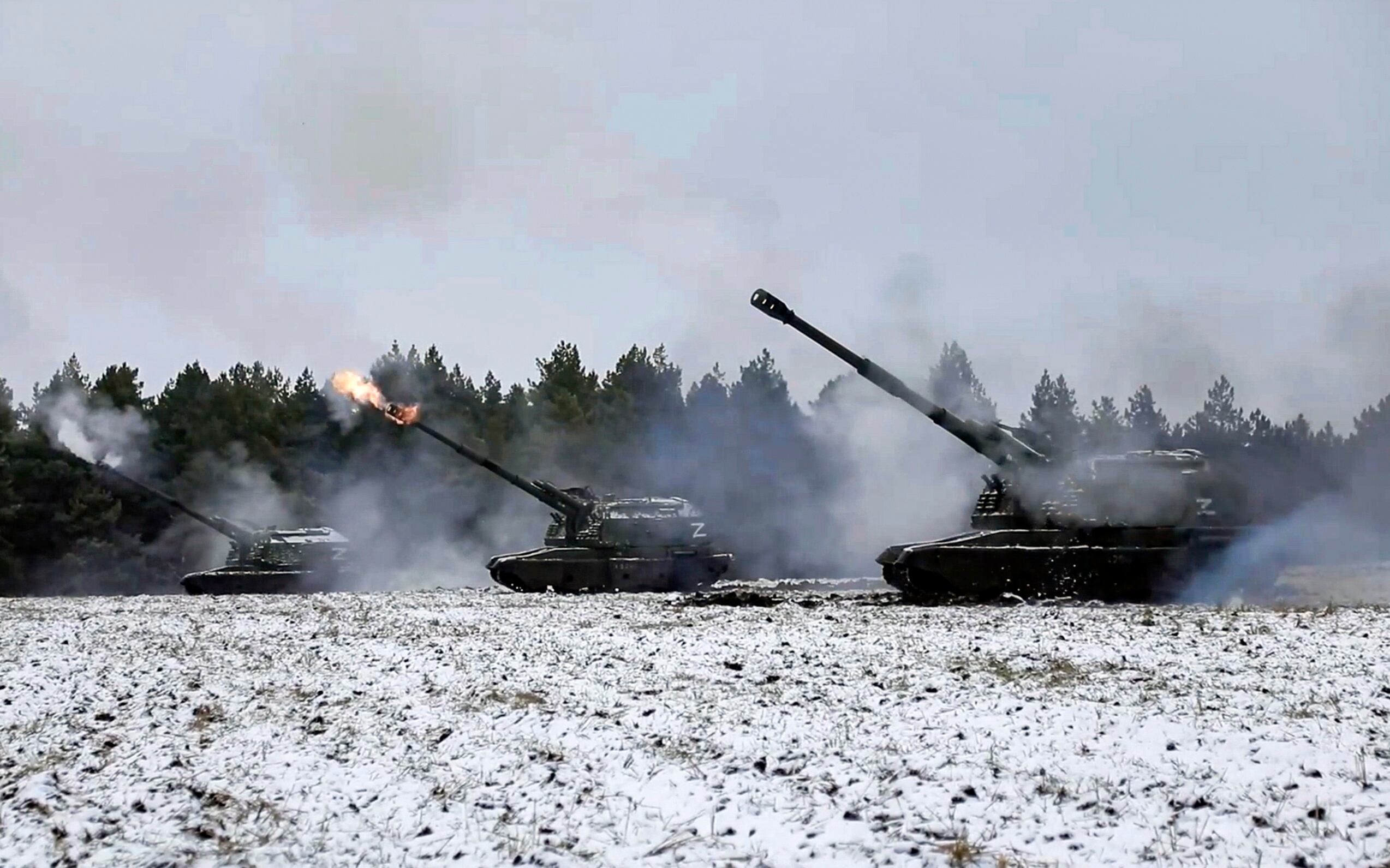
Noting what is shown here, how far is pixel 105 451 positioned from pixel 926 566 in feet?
96.5

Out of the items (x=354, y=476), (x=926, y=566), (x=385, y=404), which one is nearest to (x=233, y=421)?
(x=354, y=476)

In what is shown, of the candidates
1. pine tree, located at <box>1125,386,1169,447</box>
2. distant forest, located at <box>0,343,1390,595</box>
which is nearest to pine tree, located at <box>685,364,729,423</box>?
distant forest, located at <box>0,343,1390,595</box>

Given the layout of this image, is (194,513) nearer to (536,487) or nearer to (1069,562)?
(536,487)

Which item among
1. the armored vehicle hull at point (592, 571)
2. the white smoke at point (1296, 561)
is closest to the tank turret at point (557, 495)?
the armored vehicle hull at point (592, 571)

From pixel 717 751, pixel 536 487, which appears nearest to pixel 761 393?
pixel 536 487

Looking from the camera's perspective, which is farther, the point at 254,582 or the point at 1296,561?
the point at 254,582

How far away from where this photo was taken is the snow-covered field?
6.68 meters

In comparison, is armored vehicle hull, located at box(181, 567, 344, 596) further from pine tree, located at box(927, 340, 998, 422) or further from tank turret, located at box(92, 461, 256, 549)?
pine tree, located at box(927, 340, 998, 422)

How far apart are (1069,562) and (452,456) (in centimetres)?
3570

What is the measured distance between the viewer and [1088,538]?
20.2 meters

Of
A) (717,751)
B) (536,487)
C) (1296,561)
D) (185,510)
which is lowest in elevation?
(717,751)

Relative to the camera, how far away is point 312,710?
9.77 m

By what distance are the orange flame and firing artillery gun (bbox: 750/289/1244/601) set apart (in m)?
13.8

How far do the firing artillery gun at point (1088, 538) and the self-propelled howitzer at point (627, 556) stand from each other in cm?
780
